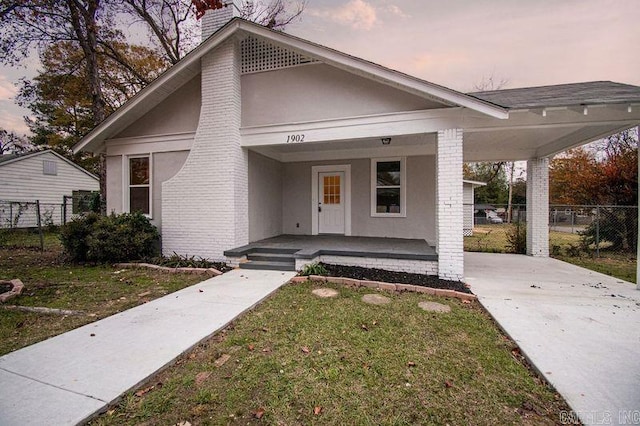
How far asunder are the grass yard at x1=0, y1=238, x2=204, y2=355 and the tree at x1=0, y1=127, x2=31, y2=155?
29068 millimetres

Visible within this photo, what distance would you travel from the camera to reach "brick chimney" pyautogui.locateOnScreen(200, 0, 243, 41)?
754cm

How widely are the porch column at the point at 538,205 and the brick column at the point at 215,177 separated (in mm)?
8331

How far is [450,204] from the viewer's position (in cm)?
573

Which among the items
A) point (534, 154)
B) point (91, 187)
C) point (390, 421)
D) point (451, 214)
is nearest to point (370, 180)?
point (451, 214)

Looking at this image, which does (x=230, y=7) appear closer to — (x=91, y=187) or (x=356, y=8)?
(x=356, y=8)

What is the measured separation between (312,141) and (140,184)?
540cm

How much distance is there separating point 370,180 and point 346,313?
5.49 metres

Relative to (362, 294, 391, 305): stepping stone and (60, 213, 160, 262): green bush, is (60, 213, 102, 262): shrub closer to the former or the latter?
(60, 213, 160, 262): green bush

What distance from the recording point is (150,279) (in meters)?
5.84

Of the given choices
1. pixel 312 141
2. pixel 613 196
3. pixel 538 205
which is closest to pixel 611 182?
pixel 613 196

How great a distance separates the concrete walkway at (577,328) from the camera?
2264mm

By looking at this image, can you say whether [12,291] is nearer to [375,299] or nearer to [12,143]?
[375,299]

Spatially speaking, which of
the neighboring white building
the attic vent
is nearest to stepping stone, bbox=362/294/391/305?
the attic vent

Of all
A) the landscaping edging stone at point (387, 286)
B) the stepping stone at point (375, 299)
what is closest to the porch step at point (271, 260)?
the landscaping edging stone at point (387, 286)
